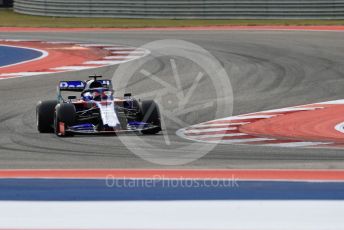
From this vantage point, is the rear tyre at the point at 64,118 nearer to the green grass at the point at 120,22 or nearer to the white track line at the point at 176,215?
the white track line at the point at 176,215

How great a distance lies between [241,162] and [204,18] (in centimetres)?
2702

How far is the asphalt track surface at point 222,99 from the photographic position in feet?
36.5

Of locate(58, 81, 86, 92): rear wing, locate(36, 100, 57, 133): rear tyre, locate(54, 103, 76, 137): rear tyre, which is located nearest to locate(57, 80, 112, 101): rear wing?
locate(58, 81, 86, 92): rear wing

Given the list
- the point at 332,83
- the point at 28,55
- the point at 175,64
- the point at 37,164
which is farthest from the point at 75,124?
the point at 28,55

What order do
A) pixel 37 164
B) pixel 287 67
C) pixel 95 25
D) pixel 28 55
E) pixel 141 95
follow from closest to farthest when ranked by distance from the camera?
1. pixel 37 164
2. pixel 141 95
3. pixel 287 67
4. pixel 28 55
5. pixel 95 25

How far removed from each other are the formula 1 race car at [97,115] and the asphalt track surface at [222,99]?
0.20 m

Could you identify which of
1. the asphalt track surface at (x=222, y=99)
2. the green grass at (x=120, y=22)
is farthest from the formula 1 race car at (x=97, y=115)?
the green grass at (x=120, y=22)

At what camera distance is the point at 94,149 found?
12180 millimetres

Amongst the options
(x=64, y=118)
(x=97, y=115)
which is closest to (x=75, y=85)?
(x=97, y=115)

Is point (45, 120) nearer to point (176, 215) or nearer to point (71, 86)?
point (71, 86)

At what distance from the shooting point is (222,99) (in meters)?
18.0

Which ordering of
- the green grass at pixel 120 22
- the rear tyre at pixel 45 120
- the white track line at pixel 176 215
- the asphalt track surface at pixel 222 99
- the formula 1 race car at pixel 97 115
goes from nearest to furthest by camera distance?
the white track line at pixel 176 215 < the asphalt track surface at pixel 222 99 < the formula 1 race car at pixel 97 115 < the rear tyre at pixel 45 120 < the green grass at pixel 120 22

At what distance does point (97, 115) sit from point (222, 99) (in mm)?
4602

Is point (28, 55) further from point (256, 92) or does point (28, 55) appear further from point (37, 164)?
point (37, 164)
